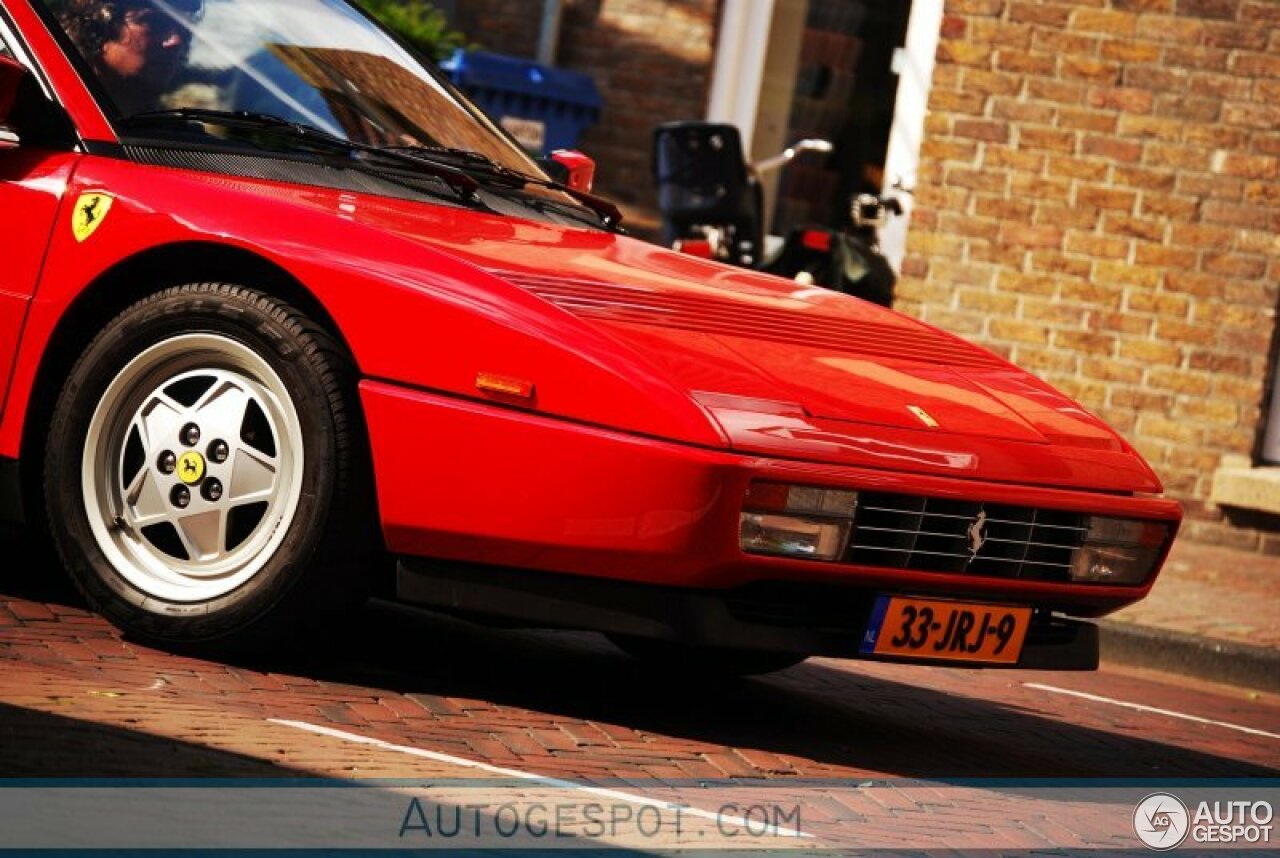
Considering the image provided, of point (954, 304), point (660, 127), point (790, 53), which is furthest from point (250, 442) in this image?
point (790, 53)

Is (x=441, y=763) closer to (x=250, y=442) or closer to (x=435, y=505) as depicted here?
(x=435, y=505)

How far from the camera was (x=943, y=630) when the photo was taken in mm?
5105

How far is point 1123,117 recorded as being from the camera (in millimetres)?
11586

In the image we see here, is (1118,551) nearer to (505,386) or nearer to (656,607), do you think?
(656,607)

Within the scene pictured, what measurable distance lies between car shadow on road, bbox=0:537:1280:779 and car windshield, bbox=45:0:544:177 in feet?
4.17

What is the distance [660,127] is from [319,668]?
234 inches

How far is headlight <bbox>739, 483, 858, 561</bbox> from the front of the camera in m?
4.80

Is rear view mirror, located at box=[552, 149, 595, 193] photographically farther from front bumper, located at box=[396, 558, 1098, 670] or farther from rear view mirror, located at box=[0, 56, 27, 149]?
front bumper, located at box=[396, 558, 1098, 670]

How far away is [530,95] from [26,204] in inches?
283

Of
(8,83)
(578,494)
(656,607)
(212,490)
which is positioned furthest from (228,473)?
(8,83)

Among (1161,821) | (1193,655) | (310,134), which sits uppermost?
(310,134)

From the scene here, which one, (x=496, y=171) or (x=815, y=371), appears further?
(x=496, y=171)

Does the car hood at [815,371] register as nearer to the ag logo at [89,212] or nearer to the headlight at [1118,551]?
the headlight at [1118,551]

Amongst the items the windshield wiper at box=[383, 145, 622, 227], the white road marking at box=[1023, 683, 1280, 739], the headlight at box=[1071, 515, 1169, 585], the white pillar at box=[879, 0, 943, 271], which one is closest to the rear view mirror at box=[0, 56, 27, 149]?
the windshield wiper at box=[383, 145, 622, 227]
